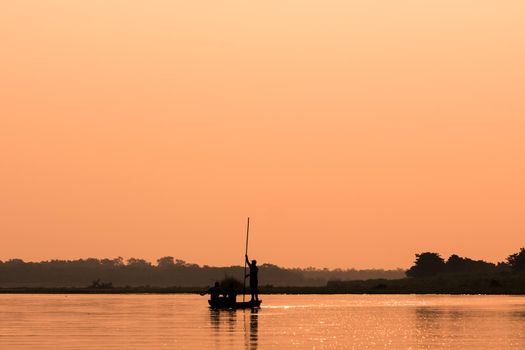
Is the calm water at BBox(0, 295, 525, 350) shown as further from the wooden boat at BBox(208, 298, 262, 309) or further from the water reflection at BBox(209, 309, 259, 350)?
the wooden boat at BBox(208, 298, 262, 309)

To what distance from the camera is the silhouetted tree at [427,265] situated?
18638 cm

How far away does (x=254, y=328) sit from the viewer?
203 feet

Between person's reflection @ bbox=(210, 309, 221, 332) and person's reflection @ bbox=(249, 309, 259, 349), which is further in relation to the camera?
person's reflection @ bbox=(210, 309, 221, 332)

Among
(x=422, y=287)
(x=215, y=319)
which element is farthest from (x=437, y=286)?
(x=215, y=319)

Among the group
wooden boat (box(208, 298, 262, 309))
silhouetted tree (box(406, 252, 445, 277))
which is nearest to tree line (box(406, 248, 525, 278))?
silhouetted tree (box(406, 252, 445, 277))

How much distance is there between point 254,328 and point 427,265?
127 m

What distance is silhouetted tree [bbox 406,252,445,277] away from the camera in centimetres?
18638

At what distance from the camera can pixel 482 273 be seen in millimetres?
175250

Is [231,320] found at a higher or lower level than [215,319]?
lower

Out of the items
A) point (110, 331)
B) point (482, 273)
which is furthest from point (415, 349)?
point (482, 273)

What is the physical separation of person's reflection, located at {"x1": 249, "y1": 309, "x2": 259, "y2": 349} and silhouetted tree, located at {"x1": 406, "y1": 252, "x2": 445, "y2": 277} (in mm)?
102647

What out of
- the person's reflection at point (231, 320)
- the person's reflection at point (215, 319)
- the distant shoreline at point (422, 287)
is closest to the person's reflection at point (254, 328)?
the person's reflection at point (231, 320)

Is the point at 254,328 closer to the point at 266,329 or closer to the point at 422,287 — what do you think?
the point at 266,329

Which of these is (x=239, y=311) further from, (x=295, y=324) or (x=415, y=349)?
(x=415, y=349)
